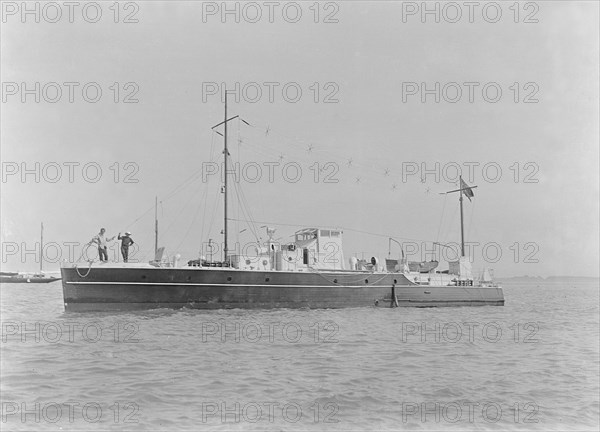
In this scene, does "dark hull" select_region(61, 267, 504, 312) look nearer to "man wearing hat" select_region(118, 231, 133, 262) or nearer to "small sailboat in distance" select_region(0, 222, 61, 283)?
"man wearing hat" select_region(118, 231, 133, 262)

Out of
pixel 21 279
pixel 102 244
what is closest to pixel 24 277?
pixel 21 279

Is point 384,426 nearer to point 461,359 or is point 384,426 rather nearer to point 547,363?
point 461,359

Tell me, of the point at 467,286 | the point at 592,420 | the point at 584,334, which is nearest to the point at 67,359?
the point at 592,420

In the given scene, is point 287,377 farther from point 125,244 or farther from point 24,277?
point 24,277

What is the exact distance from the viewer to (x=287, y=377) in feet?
42.0

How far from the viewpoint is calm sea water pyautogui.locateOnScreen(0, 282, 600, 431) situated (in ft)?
31.9

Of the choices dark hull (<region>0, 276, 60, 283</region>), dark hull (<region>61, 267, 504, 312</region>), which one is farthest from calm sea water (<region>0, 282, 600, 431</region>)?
dark hull (<region>0, 276, 60, 283</region>)

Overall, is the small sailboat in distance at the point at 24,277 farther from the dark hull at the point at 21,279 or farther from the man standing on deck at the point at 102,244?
the man standing on deck at the point at 102,244

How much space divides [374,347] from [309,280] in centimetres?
1222

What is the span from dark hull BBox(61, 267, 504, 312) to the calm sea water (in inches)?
104

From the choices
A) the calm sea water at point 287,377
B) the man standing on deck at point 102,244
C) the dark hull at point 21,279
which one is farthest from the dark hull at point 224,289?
the dark hull at point 21,279

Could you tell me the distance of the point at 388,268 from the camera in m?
35.6

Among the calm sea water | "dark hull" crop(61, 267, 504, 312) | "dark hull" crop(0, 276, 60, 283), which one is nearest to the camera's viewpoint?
the calm sea water

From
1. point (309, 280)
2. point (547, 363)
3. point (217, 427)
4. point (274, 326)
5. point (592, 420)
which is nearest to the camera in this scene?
point (217, 427)
